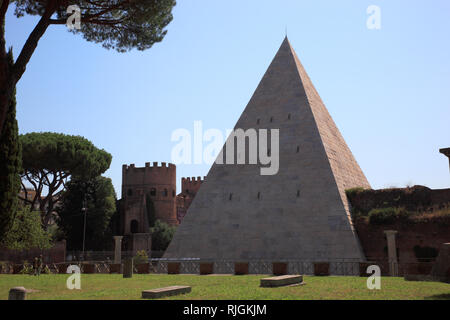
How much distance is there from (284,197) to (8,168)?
37.1 ft

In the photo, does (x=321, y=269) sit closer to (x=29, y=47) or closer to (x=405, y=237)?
(x=405, y=237)

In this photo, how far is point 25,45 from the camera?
10.9 meters

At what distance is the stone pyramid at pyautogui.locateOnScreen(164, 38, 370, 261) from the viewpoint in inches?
717

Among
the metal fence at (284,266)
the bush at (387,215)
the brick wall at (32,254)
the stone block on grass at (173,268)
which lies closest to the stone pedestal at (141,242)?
the brick wall at (32,254)

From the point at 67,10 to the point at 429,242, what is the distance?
15872 millimetres

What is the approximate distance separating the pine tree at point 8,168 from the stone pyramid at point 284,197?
812 cm

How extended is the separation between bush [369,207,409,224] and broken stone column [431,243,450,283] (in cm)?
914

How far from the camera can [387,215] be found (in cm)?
1859

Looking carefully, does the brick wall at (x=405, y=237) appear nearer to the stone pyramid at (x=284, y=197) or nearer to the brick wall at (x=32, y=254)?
the stone pyramid at (x=284, y=197)

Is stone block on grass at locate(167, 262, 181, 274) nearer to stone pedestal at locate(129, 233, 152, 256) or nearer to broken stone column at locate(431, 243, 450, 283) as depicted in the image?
broken stone column at locate(431, 243, 450, 283)

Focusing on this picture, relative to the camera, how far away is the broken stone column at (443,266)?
30.1ft

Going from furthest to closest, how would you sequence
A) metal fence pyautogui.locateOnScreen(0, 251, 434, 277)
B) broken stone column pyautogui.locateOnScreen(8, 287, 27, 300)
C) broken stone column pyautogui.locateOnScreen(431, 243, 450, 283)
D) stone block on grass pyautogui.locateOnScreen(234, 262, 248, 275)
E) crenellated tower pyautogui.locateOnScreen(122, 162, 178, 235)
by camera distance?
crenellated tower pyautogui.locateOnScreen(122, 162, 178, 235), stone block on grass pyautogui.locateOnScreen(234, 262, 248, 275), metal fence pyautogui.locateOnScreen(0, 251, 434, 277), broken stone column pyautogui.locateOnScreen(431, 243, 450, 283), broken stone column pyautogui.locateOnScreen(8, 287, 27, 300)

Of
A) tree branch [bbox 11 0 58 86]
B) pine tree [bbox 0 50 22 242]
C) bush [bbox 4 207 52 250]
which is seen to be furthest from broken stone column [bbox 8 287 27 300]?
bush [bbox 4 207 52 250]
